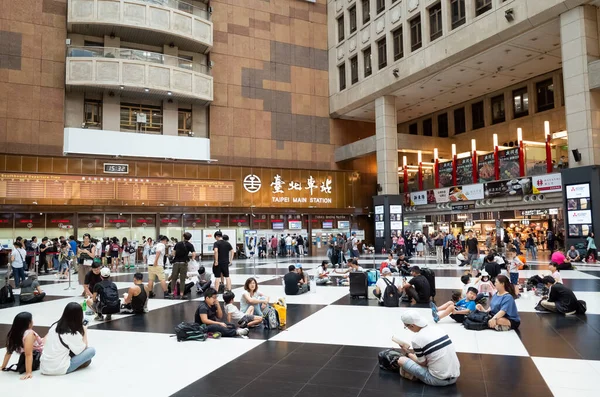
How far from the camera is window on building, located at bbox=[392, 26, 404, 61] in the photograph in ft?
93.7

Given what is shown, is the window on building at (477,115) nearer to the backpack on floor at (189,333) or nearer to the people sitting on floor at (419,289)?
the people sitting on floor at (419,289)

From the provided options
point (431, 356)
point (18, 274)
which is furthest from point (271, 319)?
point (18, 274)

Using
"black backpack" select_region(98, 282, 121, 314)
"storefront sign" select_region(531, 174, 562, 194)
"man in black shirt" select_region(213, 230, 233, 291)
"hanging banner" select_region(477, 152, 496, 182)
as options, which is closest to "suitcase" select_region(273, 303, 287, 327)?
"black backpack" select_region(98, 282, 121, 314)

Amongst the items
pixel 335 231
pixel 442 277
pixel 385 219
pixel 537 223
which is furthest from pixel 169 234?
pixel 537 223

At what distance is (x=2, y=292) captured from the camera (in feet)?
38.5

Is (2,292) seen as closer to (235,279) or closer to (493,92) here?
(235,279)

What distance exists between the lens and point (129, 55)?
2662 cm

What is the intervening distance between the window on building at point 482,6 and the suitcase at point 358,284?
17901 millimetres

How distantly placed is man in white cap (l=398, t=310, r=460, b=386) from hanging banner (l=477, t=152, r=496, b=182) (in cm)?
2404

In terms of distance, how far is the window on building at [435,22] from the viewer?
26.1 meters

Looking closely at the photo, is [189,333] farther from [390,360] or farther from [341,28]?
[341,28]

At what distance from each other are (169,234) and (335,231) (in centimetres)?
1210

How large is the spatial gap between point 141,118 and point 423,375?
1056 inches

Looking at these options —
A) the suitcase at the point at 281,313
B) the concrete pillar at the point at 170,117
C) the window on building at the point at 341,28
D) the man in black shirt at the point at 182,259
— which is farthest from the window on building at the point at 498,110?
the suitcase at the point at 281,313
